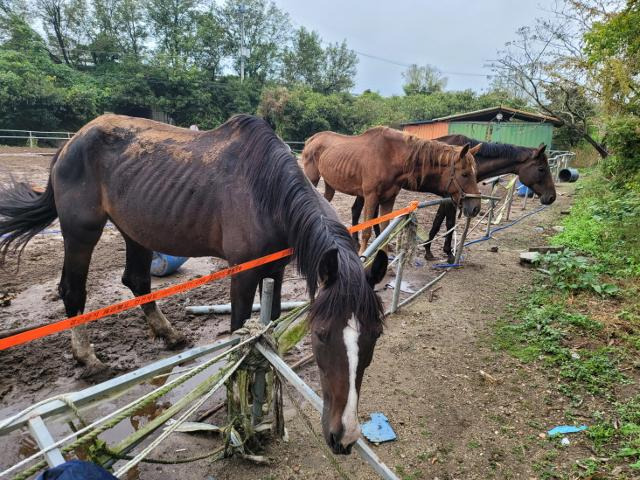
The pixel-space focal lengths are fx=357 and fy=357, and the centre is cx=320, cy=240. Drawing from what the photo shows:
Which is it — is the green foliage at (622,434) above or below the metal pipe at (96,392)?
below

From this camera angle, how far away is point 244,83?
3597 cm

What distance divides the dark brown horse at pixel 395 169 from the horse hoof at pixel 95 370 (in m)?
3.89

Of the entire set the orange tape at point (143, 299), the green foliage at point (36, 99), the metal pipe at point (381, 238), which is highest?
the green foliage at point (36, 99)

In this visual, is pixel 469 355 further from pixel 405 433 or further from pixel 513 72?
pixel 513 72

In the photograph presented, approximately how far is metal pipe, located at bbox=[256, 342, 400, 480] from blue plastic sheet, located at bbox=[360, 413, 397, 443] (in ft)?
2.08

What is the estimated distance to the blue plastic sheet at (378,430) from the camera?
2.52 meters

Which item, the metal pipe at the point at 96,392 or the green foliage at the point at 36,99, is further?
the green foliage at the point at 36,99

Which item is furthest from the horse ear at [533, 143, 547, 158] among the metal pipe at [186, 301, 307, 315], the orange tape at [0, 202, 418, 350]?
the orange tape at [0, 202, 418, 350]

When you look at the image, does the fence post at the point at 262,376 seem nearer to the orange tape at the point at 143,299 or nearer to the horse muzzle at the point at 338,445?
the orange tape at the point at 143,299

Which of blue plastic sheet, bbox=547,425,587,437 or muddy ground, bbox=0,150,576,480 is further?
blue plastic sheet, bbox=547,425,587,437

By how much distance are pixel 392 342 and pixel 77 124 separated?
1201 inches

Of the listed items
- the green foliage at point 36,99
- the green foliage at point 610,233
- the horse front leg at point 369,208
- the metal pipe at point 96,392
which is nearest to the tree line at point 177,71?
the green foliage at point 36,99

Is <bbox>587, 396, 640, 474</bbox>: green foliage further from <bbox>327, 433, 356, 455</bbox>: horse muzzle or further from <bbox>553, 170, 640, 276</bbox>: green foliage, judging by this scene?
<bbox>553, 170, 640, 276</bbox>: green foliage

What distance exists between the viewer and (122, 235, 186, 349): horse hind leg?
3502 mm
